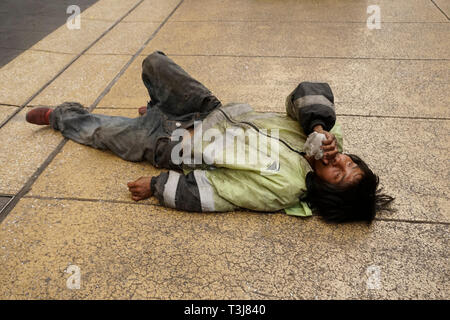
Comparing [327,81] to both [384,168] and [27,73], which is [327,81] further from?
[27,73]

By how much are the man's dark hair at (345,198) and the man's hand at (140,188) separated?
94 centimetres

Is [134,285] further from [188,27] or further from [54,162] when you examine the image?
[188,27]

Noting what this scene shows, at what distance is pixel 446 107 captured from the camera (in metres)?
3.31

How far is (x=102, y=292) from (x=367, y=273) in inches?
Result: 51.4

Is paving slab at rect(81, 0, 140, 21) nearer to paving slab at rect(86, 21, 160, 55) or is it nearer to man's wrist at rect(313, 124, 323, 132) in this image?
paving slab at rect(86, 21, 160, 55)

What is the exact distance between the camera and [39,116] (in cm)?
303

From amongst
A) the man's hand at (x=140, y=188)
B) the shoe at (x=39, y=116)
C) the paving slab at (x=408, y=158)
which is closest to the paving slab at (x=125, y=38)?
the shoe at (x=39, y=116)

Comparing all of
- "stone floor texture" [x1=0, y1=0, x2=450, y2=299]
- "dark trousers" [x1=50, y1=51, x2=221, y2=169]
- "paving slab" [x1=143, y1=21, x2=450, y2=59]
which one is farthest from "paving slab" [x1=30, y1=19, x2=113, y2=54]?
"dark trousers" [x1=50, y1=51, x2=221, y2=169]

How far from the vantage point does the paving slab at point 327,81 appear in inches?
133

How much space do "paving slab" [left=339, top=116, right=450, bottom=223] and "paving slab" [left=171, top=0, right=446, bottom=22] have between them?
2.66m

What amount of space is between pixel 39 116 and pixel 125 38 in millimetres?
2071

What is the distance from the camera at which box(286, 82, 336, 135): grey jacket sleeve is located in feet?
7.99

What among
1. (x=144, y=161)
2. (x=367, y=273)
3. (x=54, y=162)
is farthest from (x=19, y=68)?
(x=367, y=273)

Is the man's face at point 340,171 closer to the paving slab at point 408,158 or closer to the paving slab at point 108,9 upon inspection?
the paving slab at point 408,158
